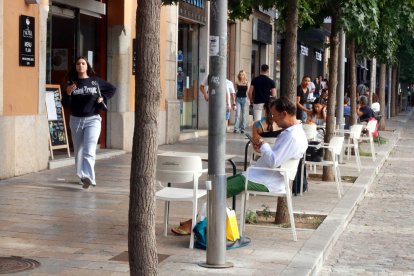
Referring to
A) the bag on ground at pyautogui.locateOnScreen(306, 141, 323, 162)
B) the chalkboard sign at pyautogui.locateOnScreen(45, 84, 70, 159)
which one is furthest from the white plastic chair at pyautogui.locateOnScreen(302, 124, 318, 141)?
the chalkboard sign at pyautogui.locateOnScreen(45, 84, 70, 159)

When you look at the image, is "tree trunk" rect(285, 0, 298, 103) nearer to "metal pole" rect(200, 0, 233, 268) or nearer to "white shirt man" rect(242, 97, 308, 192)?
"white shirt man" rect(242, 97, 308, 192)

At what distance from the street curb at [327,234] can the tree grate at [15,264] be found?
82.1 inches

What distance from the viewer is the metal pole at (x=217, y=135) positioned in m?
6.73

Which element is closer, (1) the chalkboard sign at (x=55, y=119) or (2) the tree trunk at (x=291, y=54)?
(2) the tree trunk at (x=291, y=54)

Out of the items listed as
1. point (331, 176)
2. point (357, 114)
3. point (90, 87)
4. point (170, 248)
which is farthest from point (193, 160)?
point (357, 114)

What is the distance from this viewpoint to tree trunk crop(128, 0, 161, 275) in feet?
15.4

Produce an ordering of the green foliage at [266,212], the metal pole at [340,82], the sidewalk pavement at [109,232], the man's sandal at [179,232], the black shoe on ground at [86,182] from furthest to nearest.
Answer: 1. the metal pole at [340,82]
2. the black shoe on ground at [86,182]
3. the green foliage at [266,212]
4. the man's sandal at [179,232]
5. the sidewalk pavement at [109,232]

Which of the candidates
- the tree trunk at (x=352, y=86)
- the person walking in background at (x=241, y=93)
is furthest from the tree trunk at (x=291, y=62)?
the person walking in background at (x=241, y=93)

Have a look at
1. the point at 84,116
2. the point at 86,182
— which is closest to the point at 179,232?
the point at 86,182

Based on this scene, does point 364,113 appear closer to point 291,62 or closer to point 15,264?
point 291,62

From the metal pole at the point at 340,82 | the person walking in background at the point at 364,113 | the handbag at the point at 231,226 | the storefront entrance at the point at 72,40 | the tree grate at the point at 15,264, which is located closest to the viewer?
the tree grate at the point at 15,264

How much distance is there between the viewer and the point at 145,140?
4746 millimetres

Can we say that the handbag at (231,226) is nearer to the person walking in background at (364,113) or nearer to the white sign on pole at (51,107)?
the white sign on pole at (51,107)

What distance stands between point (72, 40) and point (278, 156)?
8414 millimetres
